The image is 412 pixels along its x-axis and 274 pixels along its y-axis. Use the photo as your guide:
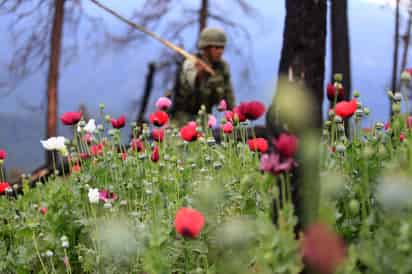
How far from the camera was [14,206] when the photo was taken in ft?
13.7

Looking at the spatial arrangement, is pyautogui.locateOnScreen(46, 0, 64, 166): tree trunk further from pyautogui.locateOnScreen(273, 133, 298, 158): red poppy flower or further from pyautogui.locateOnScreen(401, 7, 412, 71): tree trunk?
pyautogui.locateOnScreen(273, 133, 298, 158): red poppy flower

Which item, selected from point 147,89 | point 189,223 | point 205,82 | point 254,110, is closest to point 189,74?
point 205,82

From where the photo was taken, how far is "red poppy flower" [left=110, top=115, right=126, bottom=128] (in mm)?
→ 3441

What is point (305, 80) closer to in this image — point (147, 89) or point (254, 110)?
point (254, 110)

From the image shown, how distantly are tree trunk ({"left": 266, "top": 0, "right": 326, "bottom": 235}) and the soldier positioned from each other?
502 cm

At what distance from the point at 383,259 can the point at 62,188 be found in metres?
2.19

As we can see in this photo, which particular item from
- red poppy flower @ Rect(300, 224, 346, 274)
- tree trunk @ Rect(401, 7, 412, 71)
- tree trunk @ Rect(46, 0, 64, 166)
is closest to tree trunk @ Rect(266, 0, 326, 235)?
red poppy flower @ Rect(300, 224, 346, 274)

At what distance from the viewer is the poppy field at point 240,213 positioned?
5.19 ft

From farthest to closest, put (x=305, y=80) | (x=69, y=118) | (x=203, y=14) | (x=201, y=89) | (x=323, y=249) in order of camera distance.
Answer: (x=203, y=14) → (x=201, y=89) → (x=69, y=118) → (x=305, y=80) → (x=323, y=249)

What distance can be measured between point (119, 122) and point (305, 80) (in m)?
1.83

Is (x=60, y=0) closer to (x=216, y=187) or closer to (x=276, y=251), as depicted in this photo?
(x=216, y=187)

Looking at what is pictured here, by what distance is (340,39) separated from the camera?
7.59m

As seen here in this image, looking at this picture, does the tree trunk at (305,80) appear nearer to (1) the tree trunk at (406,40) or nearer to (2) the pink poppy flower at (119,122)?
(2) the pink poppy flower at (119,122)

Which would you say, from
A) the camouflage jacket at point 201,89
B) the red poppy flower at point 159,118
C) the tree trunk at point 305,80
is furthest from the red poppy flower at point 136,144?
the camouflage jacket at point 201,89
